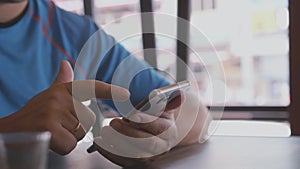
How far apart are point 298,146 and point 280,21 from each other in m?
2.00

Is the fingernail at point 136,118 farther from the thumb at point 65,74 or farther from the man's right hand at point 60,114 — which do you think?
the thumb at point 65,74

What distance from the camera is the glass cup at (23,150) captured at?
15.3 inches

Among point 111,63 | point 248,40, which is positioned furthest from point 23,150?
point 248,40

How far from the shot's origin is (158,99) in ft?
2.01

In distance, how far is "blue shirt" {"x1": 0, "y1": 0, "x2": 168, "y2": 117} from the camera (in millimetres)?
1082

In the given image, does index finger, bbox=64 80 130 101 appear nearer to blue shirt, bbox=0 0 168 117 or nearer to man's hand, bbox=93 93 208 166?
man's hand, bbox=93 93 208 166

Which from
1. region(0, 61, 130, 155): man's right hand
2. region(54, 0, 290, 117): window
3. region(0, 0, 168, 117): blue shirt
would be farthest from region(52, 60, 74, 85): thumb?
region(54, 0, 290, 117): window

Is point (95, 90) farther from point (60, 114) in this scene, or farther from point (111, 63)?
point (111, 63)

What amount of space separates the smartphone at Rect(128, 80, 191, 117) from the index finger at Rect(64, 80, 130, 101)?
0.03m

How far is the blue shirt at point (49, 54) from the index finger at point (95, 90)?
1.14 feet

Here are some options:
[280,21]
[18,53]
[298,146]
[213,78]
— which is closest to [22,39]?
[18,53]

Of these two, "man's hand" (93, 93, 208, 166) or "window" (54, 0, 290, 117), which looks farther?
"window" (54, 0, 290, 117)

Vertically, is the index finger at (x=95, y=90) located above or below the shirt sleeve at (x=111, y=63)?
above

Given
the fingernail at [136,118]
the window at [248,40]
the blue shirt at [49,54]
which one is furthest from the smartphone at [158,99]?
the window at [248,40]
